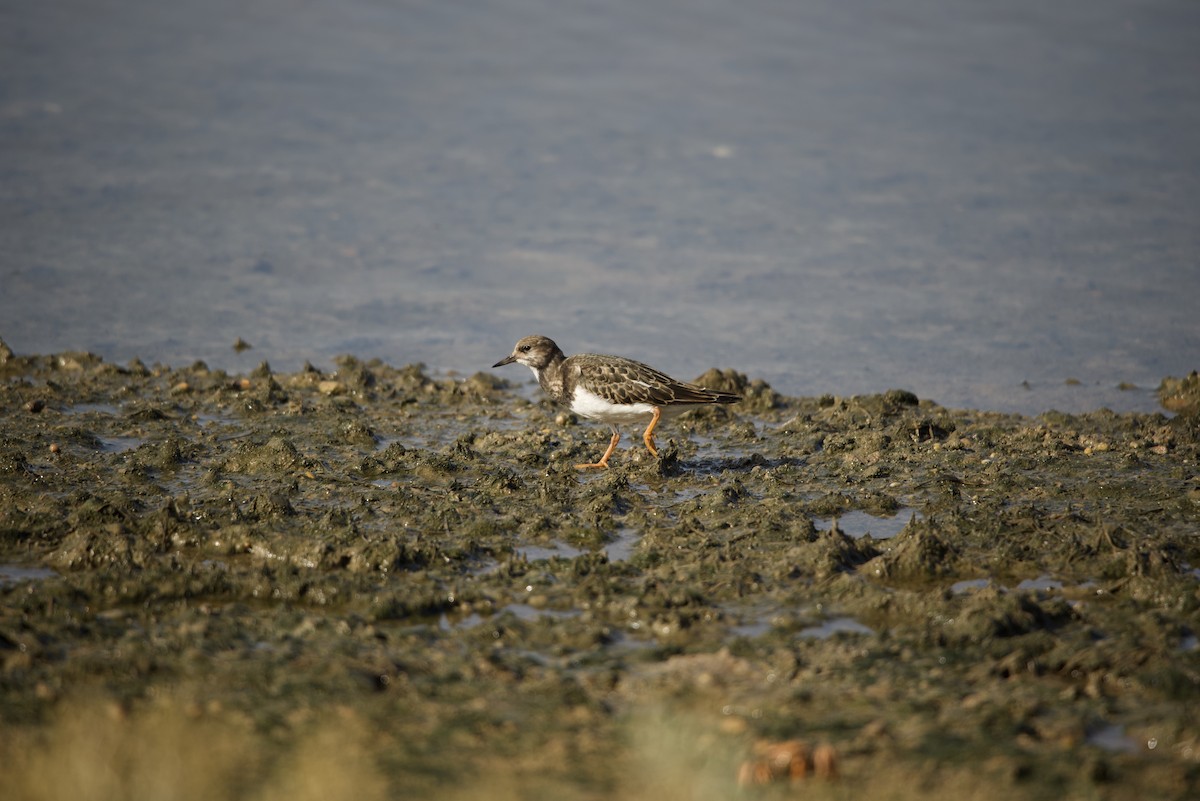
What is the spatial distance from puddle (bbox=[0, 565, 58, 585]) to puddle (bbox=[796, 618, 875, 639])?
13.8 feet

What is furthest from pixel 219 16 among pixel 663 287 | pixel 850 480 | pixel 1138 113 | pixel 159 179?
pixel 850 480

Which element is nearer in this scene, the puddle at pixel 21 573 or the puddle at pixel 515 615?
the puddle at pixel 515 615

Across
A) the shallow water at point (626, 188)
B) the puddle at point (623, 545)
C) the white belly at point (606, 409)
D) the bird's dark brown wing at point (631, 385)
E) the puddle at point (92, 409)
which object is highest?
the shallow water at point (626, 188)

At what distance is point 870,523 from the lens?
7973 millimetres

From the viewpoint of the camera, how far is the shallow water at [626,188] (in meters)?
12.9

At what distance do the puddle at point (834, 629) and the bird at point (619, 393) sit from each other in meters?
2.89

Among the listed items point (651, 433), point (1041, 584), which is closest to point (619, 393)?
point (651, 433)

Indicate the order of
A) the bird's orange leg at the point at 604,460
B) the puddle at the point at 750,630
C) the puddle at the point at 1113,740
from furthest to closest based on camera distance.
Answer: the bird's orange leg at the point at 604,460, the puddle at the point at 750,630, the puddle at the point at 1113,740

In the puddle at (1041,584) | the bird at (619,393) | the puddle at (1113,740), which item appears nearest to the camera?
the puddle at (1113,740)

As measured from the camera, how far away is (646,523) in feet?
25.7

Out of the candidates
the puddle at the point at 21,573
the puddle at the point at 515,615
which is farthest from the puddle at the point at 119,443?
the puddle at the point at 515,615

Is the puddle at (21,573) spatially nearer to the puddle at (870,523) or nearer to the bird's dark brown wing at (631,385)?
the bird's dark brown wing at (631,385)

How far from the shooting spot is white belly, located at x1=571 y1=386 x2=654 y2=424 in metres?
9.17

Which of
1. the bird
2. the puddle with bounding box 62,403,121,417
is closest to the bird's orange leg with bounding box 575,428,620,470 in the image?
the bird
